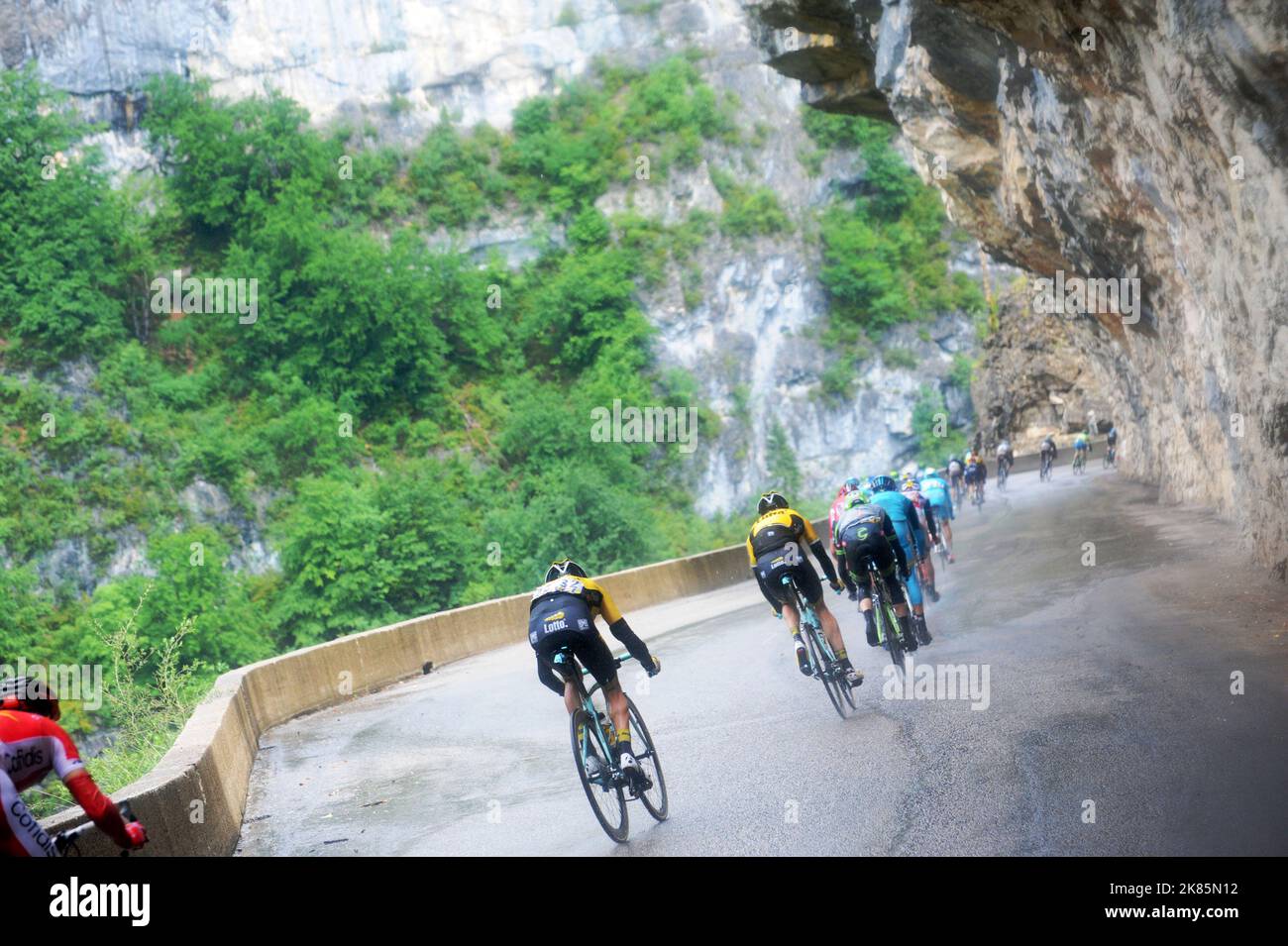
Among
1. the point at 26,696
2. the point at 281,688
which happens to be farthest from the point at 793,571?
the point at 281,688

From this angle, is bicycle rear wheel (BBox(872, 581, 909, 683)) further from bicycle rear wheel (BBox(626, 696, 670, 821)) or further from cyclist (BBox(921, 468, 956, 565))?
cyclist (BBox(921, 468, 956, 565))

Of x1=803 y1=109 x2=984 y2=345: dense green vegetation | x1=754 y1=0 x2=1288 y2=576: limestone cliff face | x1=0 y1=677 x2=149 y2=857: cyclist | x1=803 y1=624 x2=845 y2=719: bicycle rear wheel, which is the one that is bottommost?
x1=803 y1=624 x2=845 y2=719: bicycle rear wheel

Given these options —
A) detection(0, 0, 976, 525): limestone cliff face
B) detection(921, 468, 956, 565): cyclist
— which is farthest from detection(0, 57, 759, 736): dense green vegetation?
detection(921, 468, 956, 565): cyclist

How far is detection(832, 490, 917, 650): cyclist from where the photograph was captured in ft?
36.3

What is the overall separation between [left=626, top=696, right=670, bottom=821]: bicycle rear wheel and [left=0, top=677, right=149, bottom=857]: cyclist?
131 inches

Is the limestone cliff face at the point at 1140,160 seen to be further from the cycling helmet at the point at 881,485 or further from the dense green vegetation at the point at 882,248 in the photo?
the dense green vegetation at the point at 882,248

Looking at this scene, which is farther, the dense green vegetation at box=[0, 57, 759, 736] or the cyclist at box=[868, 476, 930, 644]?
the dense green vegetation at box=[0, 57, 759, 736]

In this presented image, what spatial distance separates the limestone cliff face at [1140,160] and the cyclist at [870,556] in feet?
15.2

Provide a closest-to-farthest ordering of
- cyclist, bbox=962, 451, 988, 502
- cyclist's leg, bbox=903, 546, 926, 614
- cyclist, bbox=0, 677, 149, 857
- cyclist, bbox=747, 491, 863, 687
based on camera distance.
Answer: cyclist, bbox=0, 677, 149, 857, cyclist, bbox=747, 491, 863, 687, cyclist's leg, bbox=903, 546, 926, 614, cyclist, bbox=962, 451, 988, 502

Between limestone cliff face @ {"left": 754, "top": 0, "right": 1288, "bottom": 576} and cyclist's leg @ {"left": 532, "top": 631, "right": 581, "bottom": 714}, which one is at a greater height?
limestone cliff face @ {"left": 754, "top": 0, "right": 1288, "bottom": 576}

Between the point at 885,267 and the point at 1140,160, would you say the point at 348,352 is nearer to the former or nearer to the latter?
the point at 885,267

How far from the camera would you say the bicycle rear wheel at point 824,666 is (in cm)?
999

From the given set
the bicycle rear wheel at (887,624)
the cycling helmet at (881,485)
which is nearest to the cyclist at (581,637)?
the bicycle rear wheel at (887,624)
